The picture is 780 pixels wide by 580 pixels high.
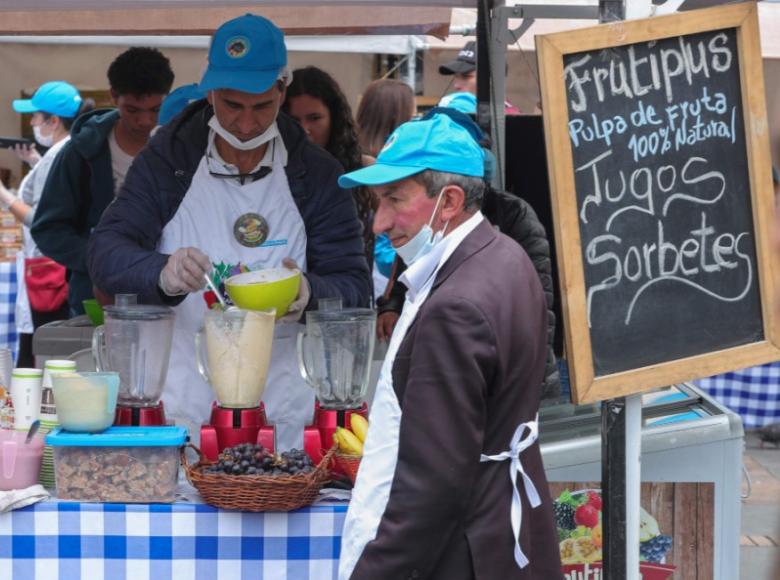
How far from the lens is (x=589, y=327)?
10.6 ft

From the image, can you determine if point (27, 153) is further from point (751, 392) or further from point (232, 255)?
point (232, 255)

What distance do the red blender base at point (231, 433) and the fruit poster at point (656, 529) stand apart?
3.61 ft

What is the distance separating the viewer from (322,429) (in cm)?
322

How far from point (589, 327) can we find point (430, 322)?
35.3 inches

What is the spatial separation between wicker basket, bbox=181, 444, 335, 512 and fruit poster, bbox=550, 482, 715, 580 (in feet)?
3.79

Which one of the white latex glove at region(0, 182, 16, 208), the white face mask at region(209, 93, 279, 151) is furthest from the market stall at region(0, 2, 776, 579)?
the white latex glove at region(0, 182, 16, 208)

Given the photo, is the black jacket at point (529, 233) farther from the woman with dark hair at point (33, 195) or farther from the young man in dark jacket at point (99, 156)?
the woman with dark hair at point (33, 195)

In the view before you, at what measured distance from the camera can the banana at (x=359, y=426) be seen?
3.14 meters

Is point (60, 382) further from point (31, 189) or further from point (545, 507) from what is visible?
point (31, 189)

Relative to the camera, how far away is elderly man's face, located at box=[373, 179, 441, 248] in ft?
8.57

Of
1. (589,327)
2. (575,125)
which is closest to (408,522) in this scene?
(589,327)

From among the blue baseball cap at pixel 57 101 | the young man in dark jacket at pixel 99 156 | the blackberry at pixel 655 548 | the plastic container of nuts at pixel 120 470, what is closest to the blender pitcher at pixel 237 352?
the plastic container of nuts at pixel 120 470

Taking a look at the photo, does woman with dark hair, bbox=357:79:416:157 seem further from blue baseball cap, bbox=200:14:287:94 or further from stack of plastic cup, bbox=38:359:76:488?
stack of plastic cup, bbox=38:359:76:488

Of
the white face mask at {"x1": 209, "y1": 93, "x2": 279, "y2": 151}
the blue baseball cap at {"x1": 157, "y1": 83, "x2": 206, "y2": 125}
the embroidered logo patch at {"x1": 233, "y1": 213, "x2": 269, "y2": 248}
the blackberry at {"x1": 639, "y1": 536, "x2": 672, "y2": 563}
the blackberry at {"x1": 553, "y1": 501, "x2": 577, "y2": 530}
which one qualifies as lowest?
the blackberry at {"x1": 639, "y1": 536, "x2": 672, "y2": 563}
